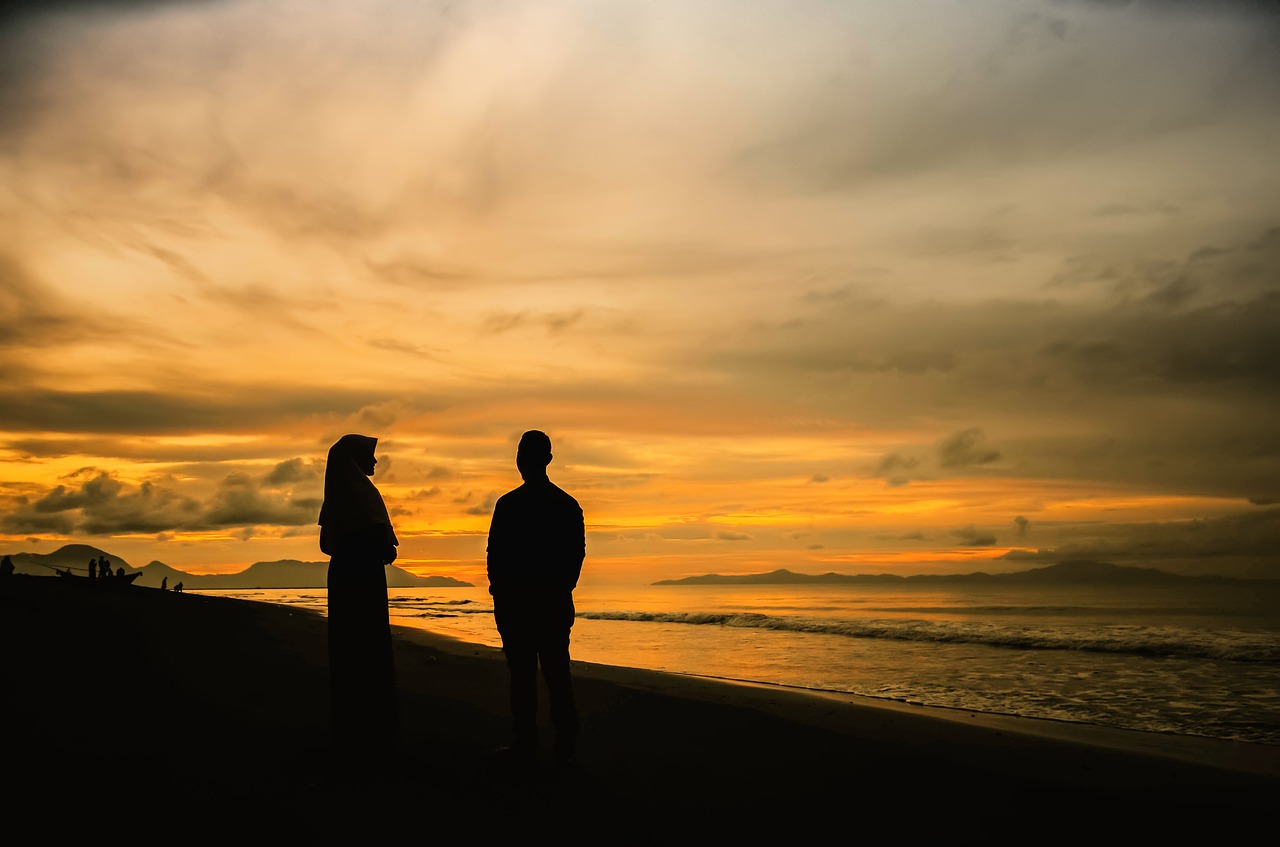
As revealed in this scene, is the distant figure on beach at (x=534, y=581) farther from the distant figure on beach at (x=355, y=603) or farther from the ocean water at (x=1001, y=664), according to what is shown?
the ocean water at (x=1001, y=664)

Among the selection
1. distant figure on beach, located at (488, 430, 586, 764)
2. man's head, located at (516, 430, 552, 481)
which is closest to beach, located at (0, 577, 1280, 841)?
distant figure on beach, located at (488, 430, 586, 764)

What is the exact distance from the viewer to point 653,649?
21.8 m

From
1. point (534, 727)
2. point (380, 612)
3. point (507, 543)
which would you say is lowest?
point (534, 727)

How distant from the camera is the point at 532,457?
6059 mm

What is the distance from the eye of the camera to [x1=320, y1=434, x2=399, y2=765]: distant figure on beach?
597 centimetres

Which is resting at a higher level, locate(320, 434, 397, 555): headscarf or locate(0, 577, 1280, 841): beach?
locate(320, 434, 397, 555): headscarf

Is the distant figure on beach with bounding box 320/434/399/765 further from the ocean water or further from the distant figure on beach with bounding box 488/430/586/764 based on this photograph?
the ocean water

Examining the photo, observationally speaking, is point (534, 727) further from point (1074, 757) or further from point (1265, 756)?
point (1265, 756)

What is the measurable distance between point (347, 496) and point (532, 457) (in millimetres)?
1351

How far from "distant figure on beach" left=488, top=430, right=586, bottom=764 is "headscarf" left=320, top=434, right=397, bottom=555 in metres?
0.90

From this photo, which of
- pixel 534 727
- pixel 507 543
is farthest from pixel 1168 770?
pixel 507 543

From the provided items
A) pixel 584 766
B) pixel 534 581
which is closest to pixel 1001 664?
pixel 584 766

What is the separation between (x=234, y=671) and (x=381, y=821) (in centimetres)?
699

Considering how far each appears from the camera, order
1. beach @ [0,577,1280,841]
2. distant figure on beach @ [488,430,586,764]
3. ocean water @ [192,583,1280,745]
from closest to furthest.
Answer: beach @ [0,577,1280,841] → distant figure on beach @ [488,430,586,764] → ocean water @ [192,583,1280,745]
